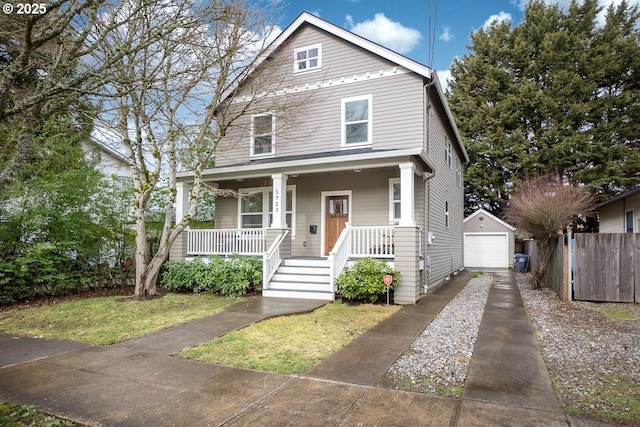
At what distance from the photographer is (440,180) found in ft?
43.5

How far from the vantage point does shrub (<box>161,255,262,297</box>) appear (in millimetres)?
9852

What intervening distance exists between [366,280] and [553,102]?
→ 22.7m

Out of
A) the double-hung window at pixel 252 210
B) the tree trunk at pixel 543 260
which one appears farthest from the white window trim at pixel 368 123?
the tree trunk at pixel 543 260

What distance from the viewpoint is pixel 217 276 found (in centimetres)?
1000

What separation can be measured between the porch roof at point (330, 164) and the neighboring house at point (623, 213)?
7.95 metres

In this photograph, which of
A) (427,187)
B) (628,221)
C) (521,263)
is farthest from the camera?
(521,263)

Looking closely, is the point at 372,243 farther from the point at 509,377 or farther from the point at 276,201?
the point at 509,377

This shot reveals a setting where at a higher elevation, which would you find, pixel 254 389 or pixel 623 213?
pixel 623 213

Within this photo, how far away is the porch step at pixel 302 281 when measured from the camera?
30.9 feet

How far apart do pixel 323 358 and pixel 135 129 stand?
7584 mm

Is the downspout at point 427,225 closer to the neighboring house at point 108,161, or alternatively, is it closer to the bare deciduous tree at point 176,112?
the bare deciduous tree at point 176,112

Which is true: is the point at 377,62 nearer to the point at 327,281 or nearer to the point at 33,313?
the point at 327,281

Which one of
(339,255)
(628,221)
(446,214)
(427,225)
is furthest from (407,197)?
(628,221)

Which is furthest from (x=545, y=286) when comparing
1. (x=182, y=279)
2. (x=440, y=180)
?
(x=182, y=279)
